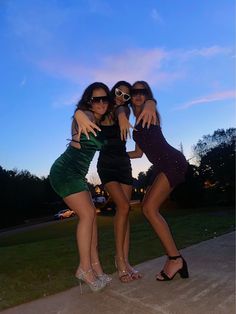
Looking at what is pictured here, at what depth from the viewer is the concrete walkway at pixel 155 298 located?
10.3 ft

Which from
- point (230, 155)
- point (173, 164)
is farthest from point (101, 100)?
point (230, 155)

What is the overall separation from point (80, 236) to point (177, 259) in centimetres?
96

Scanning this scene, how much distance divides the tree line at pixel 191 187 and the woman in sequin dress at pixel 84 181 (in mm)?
24071

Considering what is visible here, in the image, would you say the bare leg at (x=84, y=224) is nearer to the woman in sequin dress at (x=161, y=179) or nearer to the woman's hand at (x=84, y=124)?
the woman's hand at (x=84, y=124)

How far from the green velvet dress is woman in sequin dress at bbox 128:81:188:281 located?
551mm

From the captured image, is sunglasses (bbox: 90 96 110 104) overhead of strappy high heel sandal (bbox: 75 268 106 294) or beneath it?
overhead

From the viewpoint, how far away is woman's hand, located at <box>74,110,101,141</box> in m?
3.57

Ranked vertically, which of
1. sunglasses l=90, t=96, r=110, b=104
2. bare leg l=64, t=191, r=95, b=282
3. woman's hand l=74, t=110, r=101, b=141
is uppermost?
sunglasses l=90, t=96, r=110, b=104

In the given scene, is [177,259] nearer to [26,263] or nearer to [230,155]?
[26,263]

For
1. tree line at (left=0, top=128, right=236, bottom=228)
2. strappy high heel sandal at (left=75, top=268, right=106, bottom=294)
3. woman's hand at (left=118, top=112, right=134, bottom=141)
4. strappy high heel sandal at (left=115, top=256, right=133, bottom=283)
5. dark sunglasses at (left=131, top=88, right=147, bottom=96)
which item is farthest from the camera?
tree line at (left=0, top=128, right=236, bottom=228)

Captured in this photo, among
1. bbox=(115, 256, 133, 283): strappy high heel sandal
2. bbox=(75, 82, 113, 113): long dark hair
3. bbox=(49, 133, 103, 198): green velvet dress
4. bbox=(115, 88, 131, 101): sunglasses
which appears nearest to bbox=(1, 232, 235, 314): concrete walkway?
bbox=(115, 256, 133, 283): strappy high heel sandal

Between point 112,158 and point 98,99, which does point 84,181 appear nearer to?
point 112,158

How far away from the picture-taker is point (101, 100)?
12.6 ft

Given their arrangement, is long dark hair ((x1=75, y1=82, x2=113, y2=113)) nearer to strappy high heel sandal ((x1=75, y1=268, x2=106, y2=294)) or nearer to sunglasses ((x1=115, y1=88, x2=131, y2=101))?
sunglasses ((x1=115, y1=88, x2=131, y2=101))
